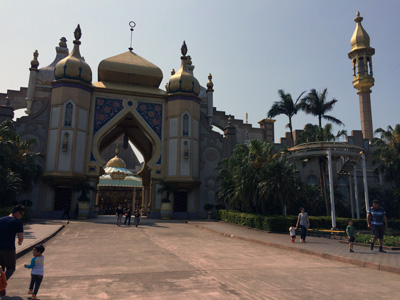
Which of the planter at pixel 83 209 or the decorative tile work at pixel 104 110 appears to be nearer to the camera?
the planter at pixel 83 209

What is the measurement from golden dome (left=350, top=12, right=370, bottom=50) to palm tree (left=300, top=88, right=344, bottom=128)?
16.0 meters

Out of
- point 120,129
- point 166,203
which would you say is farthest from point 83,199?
point 120,129

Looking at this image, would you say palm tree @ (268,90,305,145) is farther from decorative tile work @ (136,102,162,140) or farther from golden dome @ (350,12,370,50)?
golden dome @ (350,12,370,50)

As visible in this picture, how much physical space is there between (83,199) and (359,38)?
42382 mm

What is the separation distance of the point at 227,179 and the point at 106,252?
16.6m

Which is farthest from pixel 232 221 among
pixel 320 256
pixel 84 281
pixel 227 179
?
pixel 84 281

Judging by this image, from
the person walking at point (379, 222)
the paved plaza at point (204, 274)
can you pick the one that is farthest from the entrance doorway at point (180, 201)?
the person walking at point (379, 222)

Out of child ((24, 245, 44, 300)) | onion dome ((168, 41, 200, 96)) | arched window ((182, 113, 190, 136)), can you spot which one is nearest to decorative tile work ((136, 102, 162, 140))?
onion dome ((168, 41, 200, 96))

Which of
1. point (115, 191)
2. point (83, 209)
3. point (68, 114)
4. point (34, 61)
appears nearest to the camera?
point (83, 209)

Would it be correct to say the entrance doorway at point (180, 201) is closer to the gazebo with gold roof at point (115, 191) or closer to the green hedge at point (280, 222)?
the green hedge at point (280, 222)

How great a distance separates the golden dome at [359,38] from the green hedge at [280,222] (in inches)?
1255

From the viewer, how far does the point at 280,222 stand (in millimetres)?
18688

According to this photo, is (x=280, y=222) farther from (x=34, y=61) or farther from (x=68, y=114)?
(x=34, y=61)

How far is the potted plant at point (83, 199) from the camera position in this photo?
27984mm
